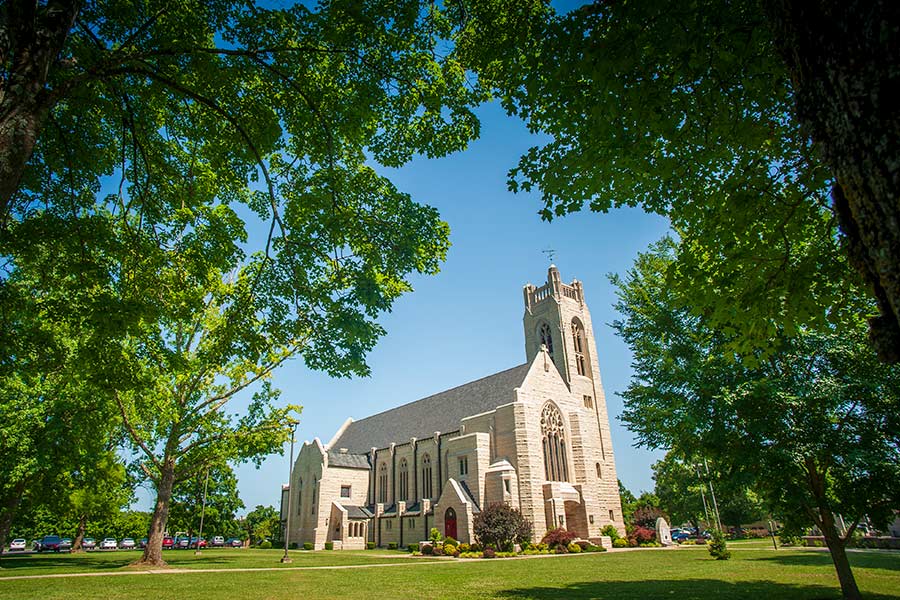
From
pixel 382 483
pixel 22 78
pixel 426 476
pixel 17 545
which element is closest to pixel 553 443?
pixel 426 476

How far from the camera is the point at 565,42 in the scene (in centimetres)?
577

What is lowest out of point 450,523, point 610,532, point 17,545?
point 17,545

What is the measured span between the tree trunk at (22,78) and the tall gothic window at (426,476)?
41848mm

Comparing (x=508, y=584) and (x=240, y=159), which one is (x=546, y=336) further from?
(x=240, y=159)

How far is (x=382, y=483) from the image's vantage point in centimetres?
4872

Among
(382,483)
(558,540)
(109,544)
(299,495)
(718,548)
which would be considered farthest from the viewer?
(109,544)

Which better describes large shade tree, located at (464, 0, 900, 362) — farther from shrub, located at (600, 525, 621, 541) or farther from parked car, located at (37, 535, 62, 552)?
parked car, located at (37, 535, 62, 552)

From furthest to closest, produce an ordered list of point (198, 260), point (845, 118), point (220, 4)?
point (198, 260)
point (220, 4)
point (845, 118)

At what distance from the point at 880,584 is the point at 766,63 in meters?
16.0

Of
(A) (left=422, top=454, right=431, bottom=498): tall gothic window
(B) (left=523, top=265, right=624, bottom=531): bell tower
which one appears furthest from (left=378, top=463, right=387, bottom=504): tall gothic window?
(B) (left=523, top=265, right=624, bottom=531): bell tower

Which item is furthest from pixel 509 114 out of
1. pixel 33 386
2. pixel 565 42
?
pixel 33 386

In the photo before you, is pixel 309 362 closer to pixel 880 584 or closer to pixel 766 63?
pixel 766 63

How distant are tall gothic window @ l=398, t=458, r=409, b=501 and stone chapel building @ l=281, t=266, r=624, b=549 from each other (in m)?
0.10

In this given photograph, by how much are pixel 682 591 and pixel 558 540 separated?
2071 centimetres
